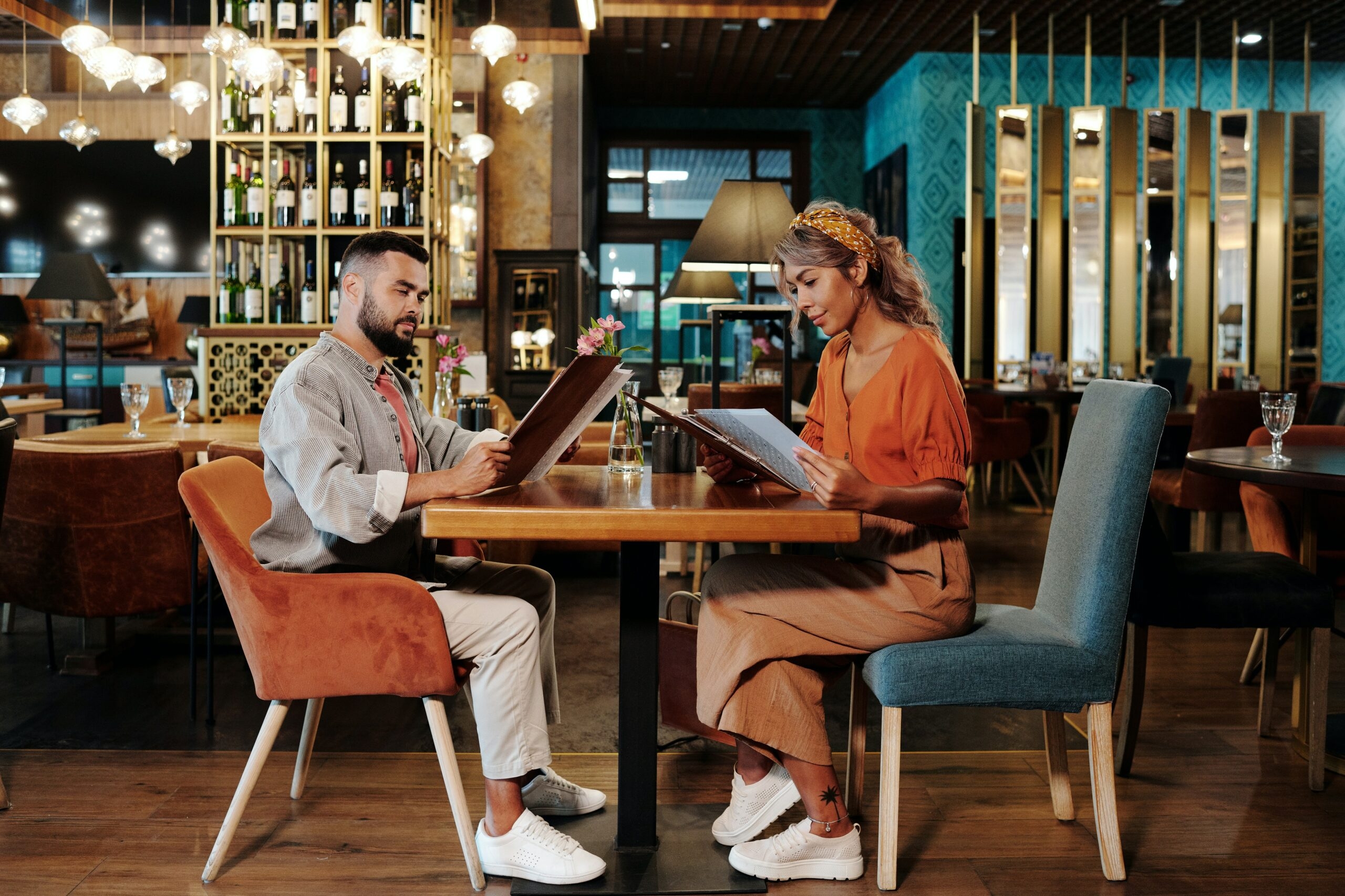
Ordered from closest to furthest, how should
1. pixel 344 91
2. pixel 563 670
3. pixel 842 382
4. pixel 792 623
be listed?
pixel 792 623
pixel 842 382
pixel 563 670
pixel 344 91

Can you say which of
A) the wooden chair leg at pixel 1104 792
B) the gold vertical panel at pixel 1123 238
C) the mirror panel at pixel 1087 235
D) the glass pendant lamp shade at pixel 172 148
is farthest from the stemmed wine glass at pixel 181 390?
the gold vertical panel at pixel 1123 238

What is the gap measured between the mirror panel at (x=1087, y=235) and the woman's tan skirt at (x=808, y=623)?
714 cm

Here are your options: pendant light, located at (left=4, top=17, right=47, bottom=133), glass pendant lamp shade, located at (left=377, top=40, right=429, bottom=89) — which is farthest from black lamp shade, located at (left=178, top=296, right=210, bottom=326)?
glass pendant lamp shade, located at (left=377, top=40, right=429, bottom=89)

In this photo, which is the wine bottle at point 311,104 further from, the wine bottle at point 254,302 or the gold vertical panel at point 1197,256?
the gold vertical panel at point 1197,256

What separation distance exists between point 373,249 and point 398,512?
1.98 ft

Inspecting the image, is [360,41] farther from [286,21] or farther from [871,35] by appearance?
[871,35]

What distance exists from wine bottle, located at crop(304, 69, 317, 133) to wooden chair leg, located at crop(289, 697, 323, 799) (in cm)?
340

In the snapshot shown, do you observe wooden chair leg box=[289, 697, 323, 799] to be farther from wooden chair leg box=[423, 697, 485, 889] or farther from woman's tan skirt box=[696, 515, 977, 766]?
woman's tan skirt box=[696, 515, 977, 766]

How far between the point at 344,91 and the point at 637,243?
764 cm

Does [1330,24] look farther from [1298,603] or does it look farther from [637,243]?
[1298,603]

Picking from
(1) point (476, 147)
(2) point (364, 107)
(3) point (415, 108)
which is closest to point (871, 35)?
(1) point (476, 147)

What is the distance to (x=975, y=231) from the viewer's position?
347 inches

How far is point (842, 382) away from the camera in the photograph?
231 cm

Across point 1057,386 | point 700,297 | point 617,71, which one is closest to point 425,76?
point 700,297
